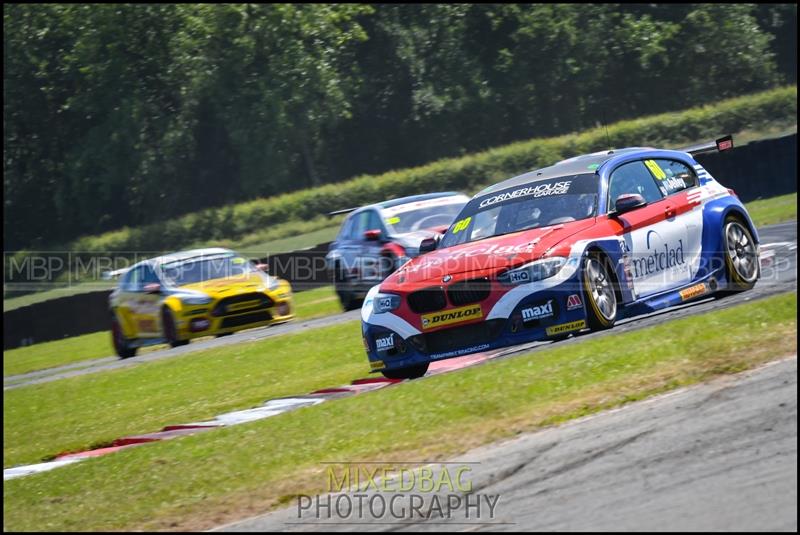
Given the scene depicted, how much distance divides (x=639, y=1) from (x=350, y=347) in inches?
1936

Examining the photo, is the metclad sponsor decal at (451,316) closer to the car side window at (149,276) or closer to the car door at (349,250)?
the car door at (349,250)

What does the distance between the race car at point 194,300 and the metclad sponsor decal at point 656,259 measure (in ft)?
27.0

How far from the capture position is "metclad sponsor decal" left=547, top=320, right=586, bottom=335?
8516 mm

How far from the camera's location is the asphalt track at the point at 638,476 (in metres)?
5.11

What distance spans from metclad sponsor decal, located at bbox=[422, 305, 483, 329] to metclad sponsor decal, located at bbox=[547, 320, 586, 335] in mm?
533

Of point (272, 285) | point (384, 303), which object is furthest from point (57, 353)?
point (384, 303)

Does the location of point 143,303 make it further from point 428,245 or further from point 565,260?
point 565,260

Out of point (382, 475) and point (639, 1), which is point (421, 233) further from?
point (639, 1)

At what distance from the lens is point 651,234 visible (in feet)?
30.9

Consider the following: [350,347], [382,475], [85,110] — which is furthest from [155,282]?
[85,110]

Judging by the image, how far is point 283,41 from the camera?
51.6 meters

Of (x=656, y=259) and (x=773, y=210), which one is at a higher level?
(x=656, y=259)

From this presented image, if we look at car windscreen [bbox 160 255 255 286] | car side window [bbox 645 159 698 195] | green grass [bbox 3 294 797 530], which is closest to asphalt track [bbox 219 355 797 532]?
green grass [bbox 3 294 797 530]

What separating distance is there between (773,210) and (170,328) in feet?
39.3
